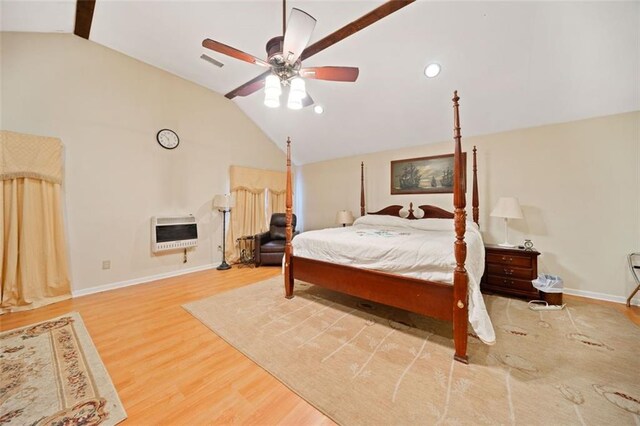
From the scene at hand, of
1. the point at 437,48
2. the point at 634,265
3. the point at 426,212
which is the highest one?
the point at 437,48

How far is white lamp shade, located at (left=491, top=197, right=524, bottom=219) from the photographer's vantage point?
9.93ft

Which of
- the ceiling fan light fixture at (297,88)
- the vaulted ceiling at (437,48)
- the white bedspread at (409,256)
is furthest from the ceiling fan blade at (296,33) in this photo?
the white bedspread at (409,256)

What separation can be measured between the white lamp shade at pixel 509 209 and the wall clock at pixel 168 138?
515cm

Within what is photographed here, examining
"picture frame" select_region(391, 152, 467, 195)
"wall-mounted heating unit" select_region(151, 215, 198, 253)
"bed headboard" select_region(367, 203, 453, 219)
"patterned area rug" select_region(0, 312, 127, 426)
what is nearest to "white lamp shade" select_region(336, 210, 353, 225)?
"bed headboard" select_region(367, 203, 453, 219)

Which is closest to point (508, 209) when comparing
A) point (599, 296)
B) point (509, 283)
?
point (509, 283)

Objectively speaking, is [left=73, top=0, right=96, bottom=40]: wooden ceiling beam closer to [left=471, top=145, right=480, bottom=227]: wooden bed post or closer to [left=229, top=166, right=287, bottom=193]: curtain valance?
[left=229, top=166, right=287, bottom=193]: curtain valance

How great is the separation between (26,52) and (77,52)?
48cm

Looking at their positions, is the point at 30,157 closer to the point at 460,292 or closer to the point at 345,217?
the point at 345,217

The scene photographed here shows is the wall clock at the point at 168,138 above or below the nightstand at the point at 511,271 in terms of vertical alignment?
above

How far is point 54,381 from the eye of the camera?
5.12 ft

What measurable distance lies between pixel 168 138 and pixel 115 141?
721 mm

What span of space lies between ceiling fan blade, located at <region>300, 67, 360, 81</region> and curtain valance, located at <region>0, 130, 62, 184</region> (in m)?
3.24

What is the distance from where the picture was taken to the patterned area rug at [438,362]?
133 centimetres

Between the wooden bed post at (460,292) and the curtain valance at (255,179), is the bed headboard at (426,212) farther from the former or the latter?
the curtain valance at (255,179)
